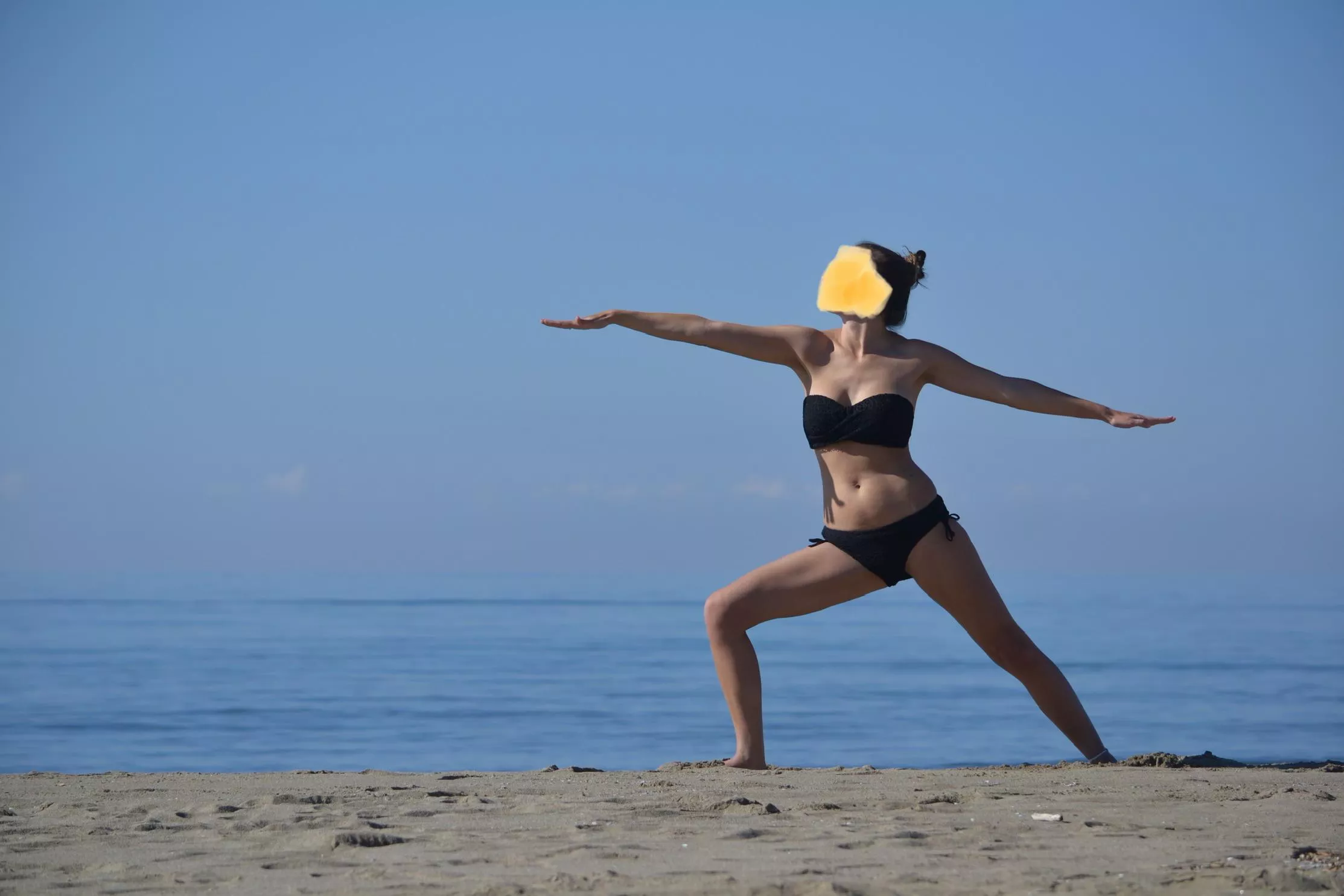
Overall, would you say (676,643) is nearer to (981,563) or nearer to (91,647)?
(91,647)

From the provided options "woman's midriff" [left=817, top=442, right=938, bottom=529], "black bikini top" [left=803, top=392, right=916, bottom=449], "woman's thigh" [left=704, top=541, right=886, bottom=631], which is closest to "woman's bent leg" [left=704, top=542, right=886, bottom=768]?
"woman's thigh" [left=704, top=541, right=886, bottom=631]

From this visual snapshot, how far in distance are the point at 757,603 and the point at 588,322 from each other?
4.35ft

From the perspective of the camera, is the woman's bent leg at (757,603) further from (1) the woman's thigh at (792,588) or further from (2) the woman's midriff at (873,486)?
(2) the woman's midriff at (873,486)

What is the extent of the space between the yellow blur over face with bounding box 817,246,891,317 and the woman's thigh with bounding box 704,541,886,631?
990mm

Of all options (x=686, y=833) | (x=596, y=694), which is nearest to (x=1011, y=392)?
(x=686, y=833)

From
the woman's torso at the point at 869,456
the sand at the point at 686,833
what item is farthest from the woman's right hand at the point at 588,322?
the sand at the point at 686,833

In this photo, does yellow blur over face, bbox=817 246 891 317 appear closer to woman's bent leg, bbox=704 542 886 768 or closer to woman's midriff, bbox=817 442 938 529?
woman's midriff, bbox=817 442 938 529

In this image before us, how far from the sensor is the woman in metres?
5.07

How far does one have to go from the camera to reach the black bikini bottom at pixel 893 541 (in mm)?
5039

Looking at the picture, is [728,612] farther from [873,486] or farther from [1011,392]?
[1011,392]

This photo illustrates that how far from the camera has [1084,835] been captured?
362 cm

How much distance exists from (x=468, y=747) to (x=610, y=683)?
15.7 feet

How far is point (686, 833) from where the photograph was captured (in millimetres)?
3680

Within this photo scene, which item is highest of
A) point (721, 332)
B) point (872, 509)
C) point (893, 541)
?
point (721, 332)
